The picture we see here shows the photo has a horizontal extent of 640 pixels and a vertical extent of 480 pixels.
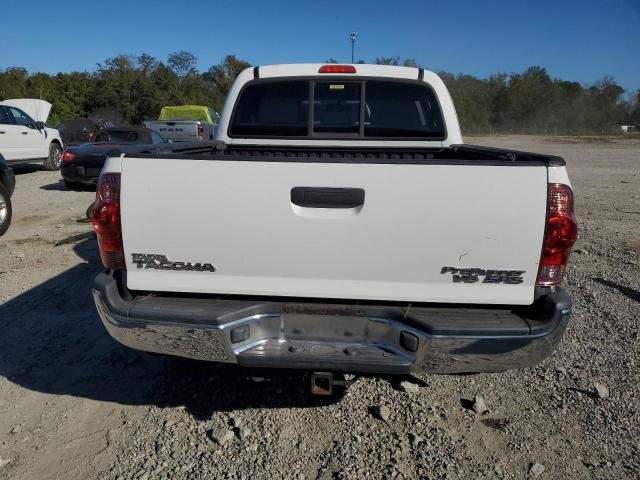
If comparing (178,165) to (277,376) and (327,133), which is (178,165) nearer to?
(277,376)

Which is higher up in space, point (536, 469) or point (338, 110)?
point (338, 110)

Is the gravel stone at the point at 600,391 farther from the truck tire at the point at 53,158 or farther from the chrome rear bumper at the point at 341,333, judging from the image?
the truck tire at the point at 53,158

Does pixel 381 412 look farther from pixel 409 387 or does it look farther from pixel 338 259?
pixel 338 259

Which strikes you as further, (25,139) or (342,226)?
(25,139)

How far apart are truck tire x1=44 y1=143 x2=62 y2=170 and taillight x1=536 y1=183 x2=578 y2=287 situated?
605 inches

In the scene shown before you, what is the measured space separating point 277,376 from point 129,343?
43.3 inches

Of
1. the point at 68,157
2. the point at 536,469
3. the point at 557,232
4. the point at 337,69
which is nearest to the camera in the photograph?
the point at 557,232

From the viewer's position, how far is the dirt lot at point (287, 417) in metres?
2.60

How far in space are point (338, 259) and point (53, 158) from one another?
49.8ft

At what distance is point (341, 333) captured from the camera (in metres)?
2.44

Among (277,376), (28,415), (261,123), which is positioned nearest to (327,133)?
(261,123)

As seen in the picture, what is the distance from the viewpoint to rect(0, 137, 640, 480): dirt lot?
2.60 meters

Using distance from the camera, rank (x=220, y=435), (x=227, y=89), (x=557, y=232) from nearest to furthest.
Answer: (x=557, y=232)
(x=220, y=435)
(x=227, y=89)

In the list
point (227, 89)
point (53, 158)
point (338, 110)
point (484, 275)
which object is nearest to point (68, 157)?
point (53, 158)
